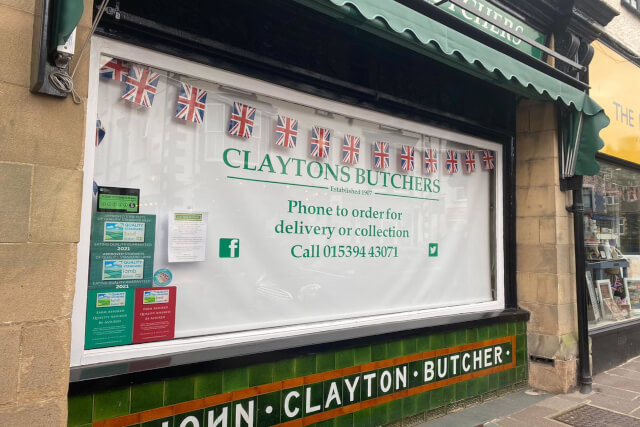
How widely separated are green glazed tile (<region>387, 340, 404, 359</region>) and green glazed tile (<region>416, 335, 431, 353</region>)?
0.72 ft

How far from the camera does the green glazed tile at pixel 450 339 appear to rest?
420 centimetres

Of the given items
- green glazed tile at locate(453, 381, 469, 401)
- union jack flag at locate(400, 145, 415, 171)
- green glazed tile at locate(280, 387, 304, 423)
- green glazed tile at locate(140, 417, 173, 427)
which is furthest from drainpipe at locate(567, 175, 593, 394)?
green glazed tile at locate(140, 417, 173, 427)

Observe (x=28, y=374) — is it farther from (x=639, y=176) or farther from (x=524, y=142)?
(x=639, y=176)

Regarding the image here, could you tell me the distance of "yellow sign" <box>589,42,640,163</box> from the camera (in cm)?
570

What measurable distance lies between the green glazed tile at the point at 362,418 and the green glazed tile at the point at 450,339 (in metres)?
1.05

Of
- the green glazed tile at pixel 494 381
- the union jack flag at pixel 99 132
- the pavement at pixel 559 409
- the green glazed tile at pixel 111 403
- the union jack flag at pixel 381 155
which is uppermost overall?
the union jack flag at pixel 381 155

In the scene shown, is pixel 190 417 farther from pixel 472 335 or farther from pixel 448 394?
pixel 472 335

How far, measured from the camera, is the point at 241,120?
3.25 metres

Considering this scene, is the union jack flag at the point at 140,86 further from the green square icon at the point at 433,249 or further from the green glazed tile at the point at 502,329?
the green glazed tile at the point at 502,329

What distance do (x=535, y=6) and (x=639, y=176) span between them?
11.7 feet

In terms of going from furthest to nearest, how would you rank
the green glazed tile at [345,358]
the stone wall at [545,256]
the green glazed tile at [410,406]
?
1. the stone wall at [545,256]
2. the green glazed tile at [410,406]
3. the green glazed tile at [345,358]

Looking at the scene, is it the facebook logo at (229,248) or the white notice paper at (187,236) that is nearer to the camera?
the white notice paper at (187,236)

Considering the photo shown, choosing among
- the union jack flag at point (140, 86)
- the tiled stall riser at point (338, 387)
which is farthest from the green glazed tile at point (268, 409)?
the union jack flag at point (140, 86)

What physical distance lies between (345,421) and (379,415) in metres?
0.35
